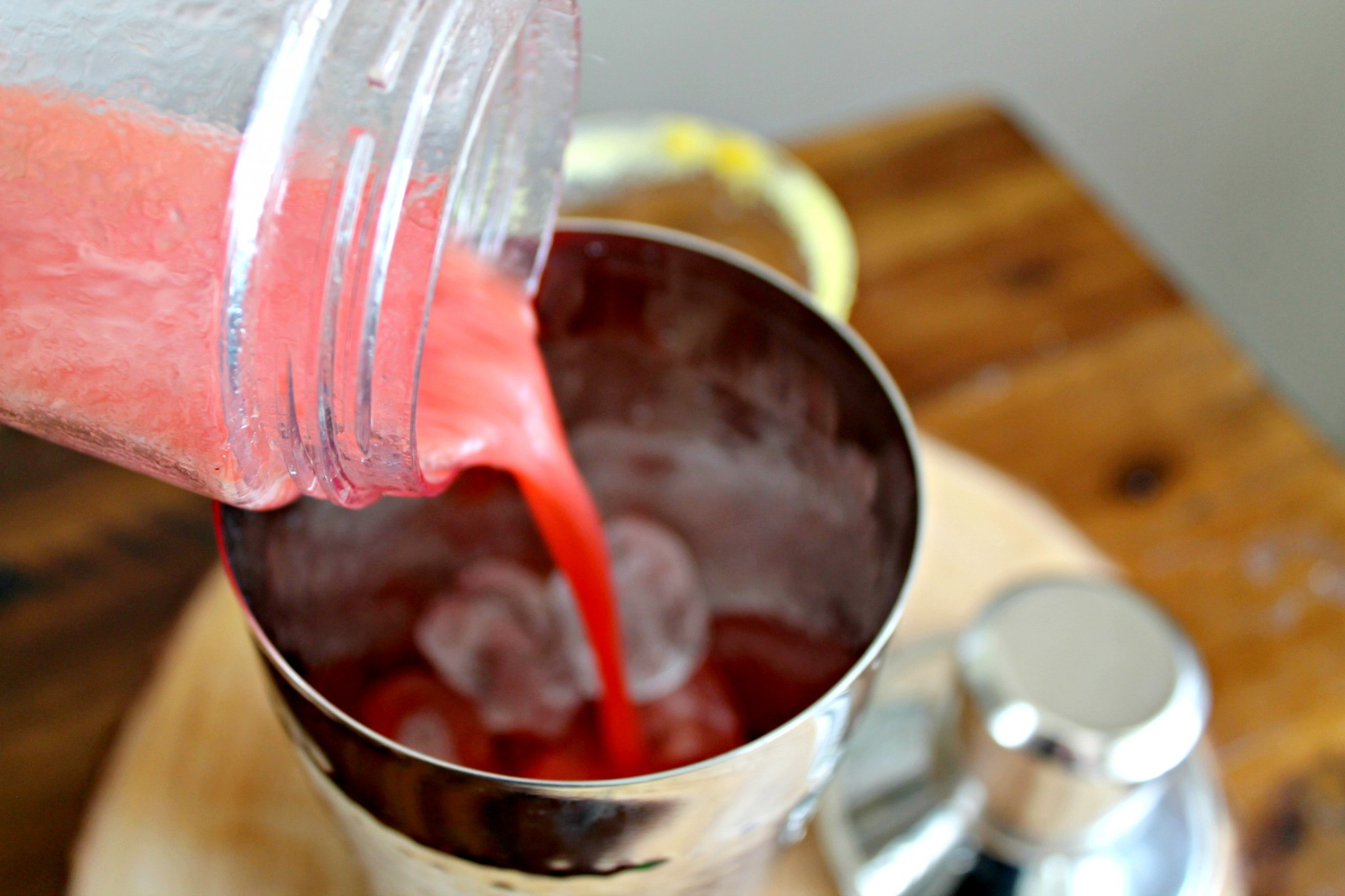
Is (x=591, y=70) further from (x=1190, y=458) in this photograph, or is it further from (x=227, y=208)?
(x=227, y=208)

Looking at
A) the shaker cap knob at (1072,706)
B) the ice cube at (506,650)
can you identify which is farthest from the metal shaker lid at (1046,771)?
the ice cube at (506,650)

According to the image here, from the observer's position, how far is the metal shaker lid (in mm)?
378

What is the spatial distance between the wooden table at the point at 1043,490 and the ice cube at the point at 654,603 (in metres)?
0.16

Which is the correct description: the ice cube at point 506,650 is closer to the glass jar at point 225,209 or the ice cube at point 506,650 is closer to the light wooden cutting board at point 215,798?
the light wooden cutting board at point 215,798

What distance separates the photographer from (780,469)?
42 centimetres

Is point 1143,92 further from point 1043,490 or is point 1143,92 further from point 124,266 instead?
point 124,266

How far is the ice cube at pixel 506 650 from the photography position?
0.45 meters

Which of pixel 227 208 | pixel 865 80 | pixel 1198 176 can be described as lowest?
pixel 1198 176

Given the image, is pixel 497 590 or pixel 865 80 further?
pixel 865 80

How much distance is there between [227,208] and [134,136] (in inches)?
1.5

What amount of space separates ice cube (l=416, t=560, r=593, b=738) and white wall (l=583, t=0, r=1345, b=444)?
52 centimetres

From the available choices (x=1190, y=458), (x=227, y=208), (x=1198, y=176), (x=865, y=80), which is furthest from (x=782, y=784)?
(x=1198, y=176)

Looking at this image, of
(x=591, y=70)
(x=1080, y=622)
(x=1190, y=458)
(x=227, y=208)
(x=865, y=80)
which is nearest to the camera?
(x=227, y=208)

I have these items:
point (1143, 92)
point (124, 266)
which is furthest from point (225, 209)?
point (1143, 92)
